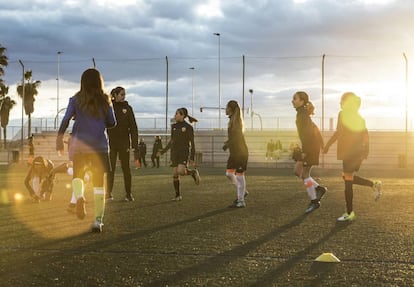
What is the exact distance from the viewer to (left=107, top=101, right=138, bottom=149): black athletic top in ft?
36.4

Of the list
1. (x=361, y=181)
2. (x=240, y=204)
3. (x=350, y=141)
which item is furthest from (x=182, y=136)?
(x=350, y=141)

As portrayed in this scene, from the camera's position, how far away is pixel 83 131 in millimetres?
6953

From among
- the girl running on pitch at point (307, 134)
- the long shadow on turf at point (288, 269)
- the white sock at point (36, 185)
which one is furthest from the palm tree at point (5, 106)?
the long shadow on turf at point (288, 269)

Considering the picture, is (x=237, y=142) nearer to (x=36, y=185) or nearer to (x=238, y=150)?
(x=238, y=150)

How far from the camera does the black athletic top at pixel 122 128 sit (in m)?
11.1

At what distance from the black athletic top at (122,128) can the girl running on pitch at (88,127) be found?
397cm

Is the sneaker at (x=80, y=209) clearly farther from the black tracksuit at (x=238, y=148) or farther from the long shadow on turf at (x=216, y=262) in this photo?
the black tracksuit at (x=238, y=148)

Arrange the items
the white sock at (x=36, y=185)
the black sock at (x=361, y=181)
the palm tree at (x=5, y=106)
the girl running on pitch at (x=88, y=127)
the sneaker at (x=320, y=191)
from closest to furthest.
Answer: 1. the girl running on pitch at (x=88, y=127)
2. the black sock at (x=361, y=181)
3. the sneaker at (x=320, y=191)
4. the white sock at (x=36, y=185)
5. the palm tree at (x=5, y=106)

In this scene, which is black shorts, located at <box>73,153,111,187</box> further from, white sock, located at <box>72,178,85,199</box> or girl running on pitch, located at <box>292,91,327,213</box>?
girl running on pitch, located at <box>292,91,327,213</box>

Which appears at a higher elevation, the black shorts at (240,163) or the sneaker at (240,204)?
the black shorts at (240,163)

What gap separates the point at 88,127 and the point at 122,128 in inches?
167

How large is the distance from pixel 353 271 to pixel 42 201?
25.2 ft

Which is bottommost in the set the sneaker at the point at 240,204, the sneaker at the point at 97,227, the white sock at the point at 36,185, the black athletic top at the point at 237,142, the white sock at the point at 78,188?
the sneaker at the point at 240,204

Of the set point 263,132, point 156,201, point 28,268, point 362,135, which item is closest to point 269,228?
point 362,135
